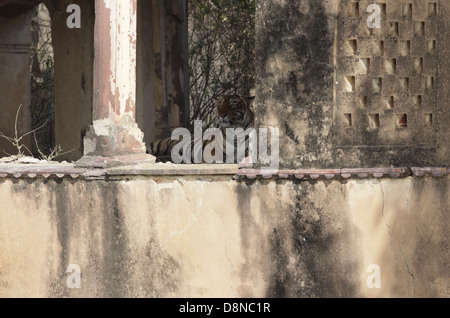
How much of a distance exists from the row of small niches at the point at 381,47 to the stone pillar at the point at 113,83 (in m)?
1.79

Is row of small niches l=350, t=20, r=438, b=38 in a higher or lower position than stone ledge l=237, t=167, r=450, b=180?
higher

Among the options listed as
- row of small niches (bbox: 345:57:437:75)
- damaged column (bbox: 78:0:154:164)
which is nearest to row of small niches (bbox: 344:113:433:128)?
row of small niches (bbox: 345:57:437:75)

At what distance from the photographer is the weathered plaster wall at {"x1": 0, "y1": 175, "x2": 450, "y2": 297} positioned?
19.1ft

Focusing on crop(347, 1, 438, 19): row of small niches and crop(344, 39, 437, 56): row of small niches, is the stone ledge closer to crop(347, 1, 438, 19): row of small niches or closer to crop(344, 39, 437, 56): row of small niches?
crop(344, 39, 437, 56): row of small niches

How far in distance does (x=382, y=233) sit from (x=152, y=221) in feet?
5.53

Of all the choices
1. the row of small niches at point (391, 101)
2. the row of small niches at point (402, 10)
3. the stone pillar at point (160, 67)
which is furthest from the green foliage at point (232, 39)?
the row of small niches at point (391, 101)

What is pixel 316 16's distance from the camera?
5945 millimetres

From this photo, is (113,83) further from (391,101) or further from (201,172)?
(391,101)

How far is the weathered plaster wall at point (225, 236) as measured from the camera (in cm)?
582

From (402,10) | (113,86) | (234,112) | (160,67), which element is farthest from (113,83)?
(160,67)

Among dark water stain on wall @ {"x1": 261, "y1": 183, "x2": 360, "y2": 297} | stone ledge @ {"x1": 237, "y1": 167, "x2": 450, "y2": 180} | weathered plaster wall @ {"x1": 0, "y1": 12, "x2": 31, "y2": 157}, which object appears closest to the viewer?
stone ledge @ {"x1": 237, "y1": 167, "x2": 450, "y2": 180}

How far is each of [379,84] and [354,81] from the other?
0.18m

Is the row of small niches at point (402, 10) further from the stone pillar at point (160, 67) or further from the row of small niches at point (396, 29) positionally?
the stone pillar at point (160, 67)
